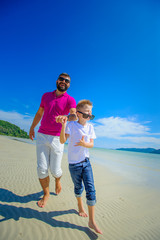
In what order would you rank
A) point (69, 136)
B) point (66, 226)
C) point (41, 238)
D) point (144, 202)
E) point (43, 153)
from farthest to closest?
1. point (144, 202)
2. point (43, 153)
3. point (69, 136)
4. point (66, 226)
5. point (41, 238)

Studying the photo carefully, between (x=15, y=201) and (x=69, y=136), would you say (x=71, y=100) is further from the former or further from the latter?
(x=15, y=201)

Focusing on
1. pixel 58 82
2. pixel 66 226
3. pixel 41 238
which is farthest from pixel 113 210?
pixel 58 82

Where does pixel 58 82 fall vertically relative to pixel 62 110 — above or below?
above

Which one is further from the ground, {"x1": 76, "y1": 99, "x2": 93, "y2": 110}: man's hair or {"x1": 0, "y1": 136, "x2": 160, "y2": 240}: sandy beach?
{"x1": 76, "y1": 99, "x2": 93, "y2": 110}: man's hair

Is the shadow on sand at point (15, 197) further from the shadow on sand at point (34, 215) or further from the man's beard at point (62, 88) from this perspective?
the man's beard at point (62, 88)

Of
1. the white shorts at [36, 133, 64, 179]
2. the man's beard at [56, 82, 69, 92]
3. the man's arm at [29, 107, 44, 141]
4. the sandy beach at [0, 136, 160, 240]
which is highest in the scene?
the man's beard at [56, 82, 69, 92]

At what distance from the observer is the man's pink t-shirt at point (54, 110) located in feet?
9.16

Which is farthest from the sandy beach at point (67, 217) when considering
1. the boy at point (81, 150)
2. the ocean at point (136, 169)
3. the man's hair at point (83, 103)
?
the ocean at point (136, 169)

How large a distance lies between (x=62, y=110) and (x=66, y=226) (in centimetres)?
223

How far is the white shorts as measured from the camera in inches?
107

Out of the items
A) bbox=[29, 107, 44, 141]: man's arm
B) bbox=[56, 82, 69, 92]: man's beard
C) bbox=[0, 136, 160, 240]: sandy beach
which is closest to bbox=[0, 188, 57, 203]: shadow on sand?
bbox=[0, 136, 160, 240]: sandy beach

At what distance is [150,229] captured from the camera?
2338mm

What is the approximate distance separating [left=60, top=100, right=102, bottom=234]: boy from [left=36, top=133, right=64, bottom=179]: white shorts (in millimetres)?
570

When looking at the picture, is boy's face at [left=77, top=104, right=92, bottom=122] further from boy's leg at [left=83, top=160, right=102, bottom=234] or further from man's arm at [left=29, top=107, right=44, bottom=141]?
man's arm at [left=29, top=107, right=44, bottom=141]
